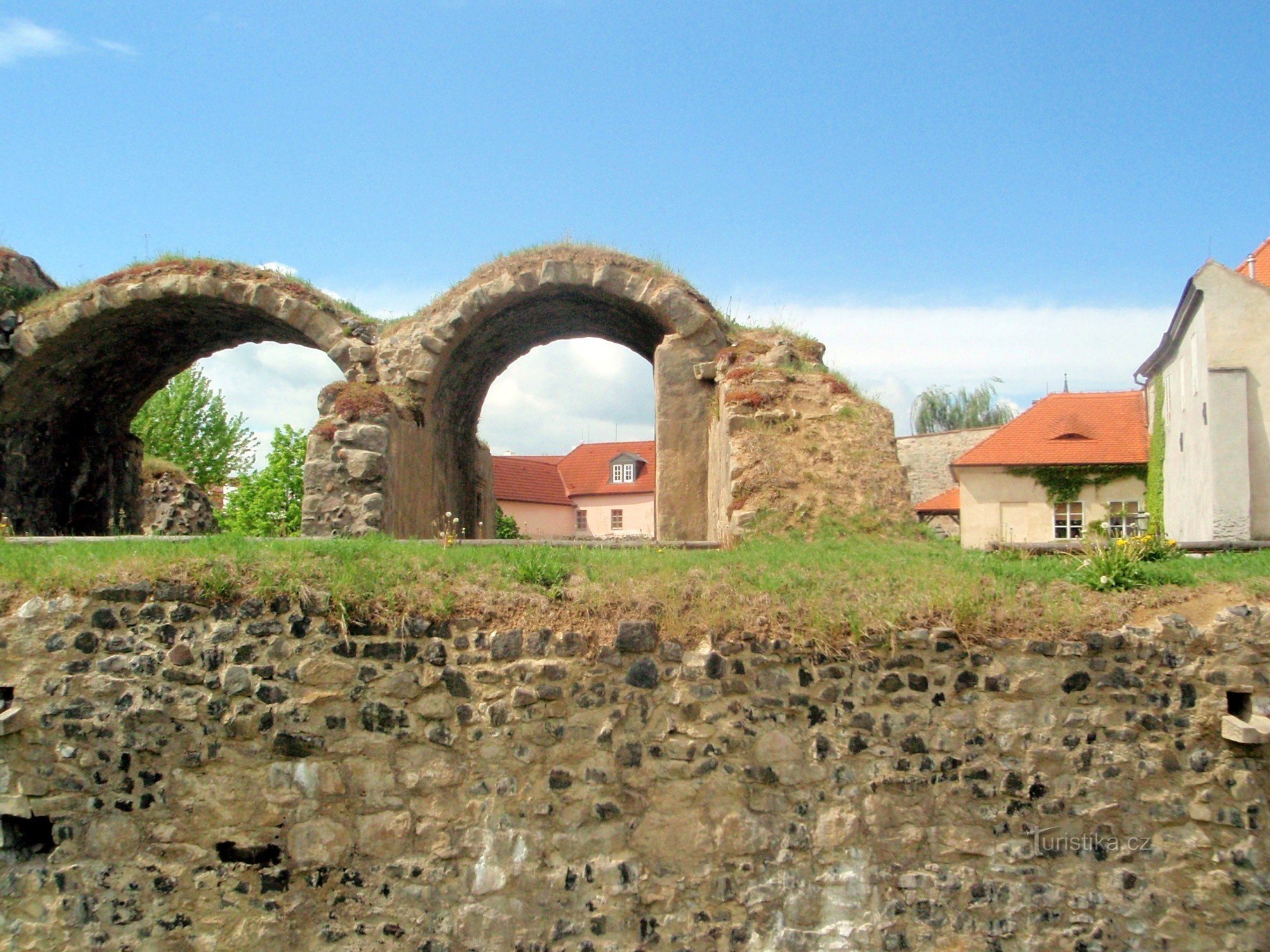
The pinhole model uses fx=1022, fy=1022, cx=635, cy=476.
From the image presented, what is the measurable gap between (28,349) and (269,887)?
770 centimetres

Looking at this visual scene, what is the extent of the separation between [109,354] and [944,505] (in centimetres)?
2527

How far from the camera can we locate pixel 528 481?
43594 millimetres

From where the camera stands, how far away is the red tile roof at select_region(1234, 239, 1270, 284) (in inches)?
759

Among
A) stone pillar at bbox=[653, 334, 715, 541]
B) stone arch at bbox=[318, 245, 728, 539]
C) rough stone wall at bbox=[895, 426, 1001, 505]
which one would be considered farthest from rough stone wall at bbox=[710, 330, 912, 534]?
rough stone wall at bbox=[895, 426, 1001, 505]

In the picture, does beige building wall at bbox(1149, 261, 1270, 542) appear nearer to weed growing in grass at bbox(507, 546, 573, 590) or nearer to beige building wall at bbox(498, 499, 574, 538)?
weed growing in grass at bbox(507, 546, 573, 590)

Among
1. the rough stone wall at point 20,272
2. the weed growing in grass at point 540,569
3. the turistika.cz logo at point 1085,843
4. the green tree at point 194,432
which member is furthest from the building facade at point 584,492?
the turistika.cz logo at point 1085,843

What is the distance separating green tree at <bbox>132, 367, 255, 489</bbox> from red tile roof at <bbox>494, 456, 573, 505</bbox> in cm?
980

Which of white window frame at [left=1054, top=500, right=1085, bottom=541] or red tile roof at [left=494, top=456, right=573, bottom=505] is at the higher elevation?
red tile roof at [left=494, top=456, right=573, bottom=505]

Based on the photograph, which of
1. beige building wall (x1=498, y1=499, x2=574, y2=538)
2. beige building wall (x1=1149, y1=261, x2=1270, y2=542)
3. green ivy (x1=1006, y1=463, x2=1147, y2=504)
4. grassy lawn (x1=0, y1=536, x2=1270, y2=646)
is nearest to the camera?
grassy lawn (x1=0, y1=536, x2=1270, y2=646)

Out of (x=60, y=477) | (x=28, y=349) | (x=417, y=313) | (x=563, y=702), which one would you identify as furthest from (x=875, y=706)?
(x=60, y=477)

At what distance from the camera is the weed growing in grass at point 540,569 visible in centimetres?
625

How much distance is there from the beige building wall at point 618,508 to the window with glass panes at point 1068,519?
63.0ft

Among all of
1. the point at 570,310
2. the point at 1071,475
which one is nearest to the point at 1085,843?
the point at 570,310

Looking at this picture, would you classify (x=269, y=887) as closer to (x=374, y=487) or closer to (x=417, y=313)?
(x=374, y=487)
